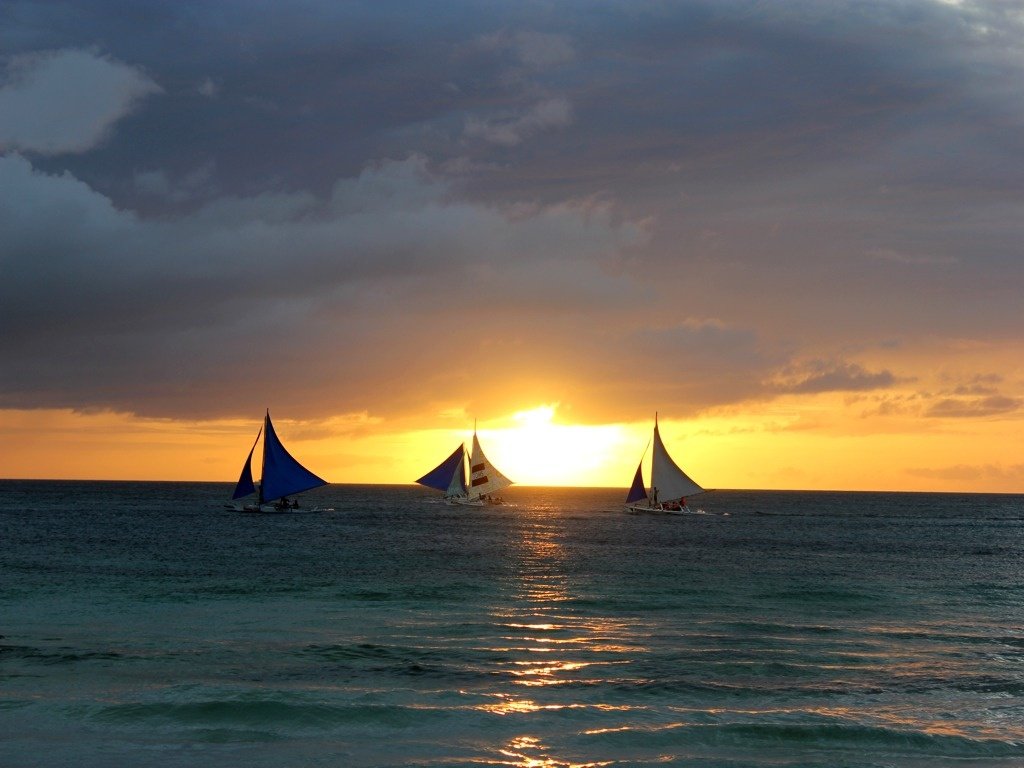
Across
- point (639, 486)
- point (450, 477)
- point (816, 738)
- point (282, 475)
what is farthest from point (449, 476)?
point (816, 738)

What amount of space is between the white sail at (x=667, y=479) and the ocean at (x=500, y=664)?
67440 millimetres

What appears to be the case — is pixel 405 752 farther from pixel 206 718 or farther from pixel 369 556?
pixel 369 556

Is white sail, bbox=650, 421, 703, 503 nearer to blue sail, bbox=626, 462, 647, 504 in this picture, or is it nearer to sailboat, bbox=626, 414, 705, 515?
sailboat, bbox=626, 414, 705, 515

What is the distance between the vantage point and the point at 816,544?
9769 cm

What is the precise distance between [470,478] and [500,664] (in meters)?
135

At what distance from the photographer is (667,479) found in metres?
134

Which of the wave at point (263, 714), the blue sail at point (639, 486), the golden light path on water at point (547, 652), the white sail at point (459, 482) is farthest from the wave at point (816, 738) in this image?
the white sail at point (459, 482)

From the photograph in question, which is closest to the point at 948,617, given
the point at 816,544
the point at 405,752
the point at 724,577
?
the point at 724,577

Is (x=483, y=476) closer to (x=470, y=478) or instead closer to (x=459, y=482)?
(x=470, y=478)

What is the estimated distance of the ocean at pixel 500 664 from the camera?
22.0 metres

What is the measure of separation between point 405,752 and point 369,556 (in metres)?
49.5

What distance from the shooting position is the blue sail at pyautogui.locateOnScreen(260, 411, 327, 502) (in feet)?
409

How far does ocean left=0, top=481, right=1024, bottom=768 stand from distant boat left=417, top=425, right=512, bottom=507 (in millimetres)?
96032

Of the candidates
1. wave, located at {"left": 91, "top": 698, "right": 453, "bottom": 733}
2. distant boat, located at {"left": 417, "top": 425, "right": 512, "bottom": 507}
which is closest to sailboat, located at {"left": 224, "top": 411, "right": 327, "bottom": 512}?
distant boat, located at {"left": 417, "top": 425, "right": 512, "bottom": 507}
